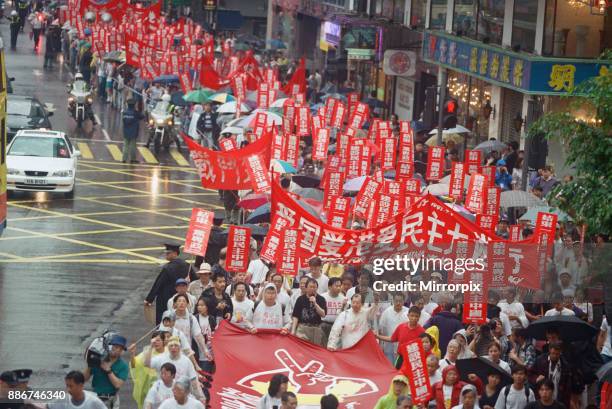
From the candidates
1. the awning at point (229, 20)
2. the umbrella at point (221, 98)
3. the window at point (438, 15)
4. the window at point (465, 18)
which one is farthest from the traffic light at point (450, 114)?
the awning at point (229, 20)

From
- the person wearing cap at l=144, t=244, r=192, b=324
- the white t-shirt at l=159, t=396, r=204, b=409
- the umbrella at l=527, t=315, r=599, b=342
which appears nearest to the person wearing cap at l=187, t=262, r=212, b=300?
the person wearing cap at l=144, t=244, r=192, b=324

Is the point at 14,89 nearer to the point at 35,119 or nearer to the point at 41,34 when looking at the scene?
the point at 35,119

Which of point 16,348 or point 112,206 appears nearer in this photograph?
point 16,348

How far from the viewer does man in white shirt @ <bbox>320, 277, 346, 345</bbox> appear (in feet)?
→ 53.8

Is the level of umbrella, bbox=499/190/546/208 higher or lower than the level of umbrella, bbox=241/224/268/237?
higher

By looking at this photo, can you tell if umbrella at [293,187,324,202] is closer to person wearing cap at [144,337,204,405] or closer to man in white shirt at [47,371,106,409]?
person wearing cap at [144,337,204,405]

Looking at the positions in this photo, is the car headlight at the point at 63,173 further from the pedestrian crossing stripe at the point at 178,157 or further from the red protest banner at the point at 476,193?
the red protest banner at the point at 476,193

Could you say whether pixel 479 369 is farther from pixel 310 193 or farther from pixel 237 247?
pixel 310 193

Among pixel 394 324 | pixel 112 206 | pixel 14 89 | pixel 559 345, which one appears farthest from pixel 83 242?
pixel 14 89

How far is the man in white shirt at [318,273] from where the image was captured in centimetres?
A: 1750

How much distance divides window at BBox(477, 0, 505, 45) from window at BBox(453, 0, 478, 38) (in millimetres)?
511

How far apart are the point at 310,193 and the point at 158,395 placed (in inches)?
439

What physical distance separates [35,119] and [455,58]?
10417mm

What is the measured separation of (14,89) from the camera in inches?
1900
